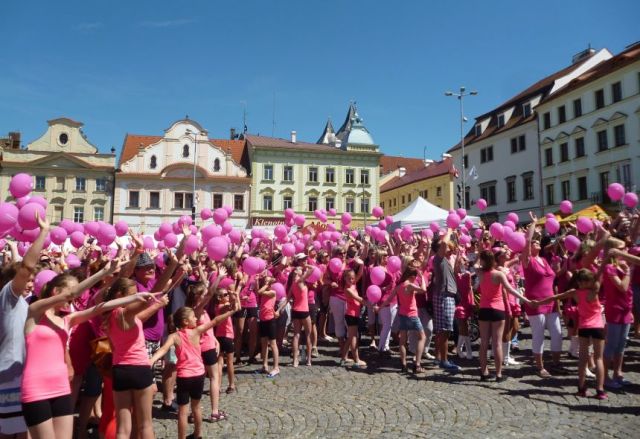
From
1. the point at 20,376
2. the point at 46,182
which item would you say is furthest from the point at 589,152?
the point at 46,182

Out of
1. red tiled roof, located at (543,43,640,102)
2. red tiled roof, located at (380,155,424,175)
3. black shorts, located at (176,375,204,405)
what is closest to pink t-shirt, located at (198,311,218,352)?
black shorts, located at (176,375,204,405)

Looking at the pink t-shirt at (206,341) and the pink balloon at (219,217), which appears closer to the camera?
the pink t-shirt at (206,341)

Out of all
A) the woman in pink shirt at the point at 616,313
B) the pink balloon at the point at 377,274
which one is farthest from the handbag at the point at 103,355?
the woman in pink shirt at the point at 616,313

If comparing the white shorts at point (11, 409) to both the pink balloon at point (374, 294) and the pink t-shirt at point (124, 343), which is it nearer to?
the pink t-shirt at point (124, 343)

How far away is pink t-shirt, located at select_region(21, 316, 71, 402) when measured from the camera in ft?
10.2

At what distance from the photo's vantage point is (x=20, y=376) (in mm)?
3260

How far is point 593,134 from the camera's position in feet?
108

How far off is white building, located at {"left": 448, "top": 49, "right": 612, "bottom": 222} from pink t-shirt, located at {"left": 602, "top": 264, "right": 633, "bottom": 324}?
107 ft

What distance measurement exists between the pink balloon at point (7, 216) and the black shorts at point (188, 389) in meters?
2.56

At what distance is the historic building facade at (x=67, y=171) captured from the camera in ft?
138

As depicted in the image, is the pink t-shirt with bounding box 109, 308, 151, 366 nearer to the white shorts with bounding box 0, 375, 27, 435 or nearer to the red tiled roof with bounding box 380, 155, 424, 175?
the white shorts with bounding box 0, 375, 27, 435

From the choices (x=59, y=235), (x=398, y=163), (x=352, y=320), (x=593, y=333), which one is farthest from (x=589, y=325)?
(x=398, y=163)

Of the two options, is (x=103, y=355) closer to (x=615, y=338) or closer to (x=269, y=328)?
(x=269, y=328)

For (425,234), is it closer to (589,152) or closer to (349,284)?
(349,284)
